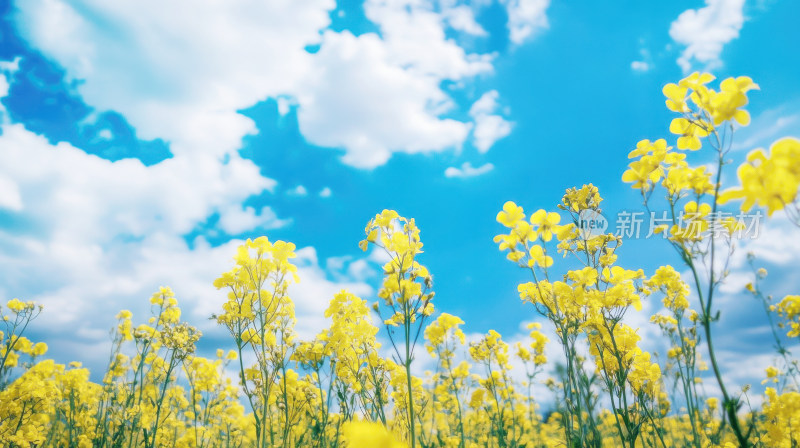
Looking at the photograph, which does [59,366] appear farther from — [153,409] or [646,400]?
[646,400]

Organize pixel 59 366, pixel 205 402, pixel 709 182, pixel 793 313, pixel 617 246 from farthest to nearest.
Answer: pixel 59 366, pixel 205 402, pixel 793 313, pixel 617 246, pixel 709 182

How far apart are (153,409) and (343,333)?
407 centimetres

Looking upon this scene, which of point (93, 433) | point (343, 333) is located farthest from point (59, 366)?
point (343, 333)

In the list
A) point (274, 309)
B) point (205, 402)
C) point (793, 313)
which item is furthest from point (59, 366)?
point (793, 313)

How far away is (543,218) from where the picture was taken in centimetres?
358

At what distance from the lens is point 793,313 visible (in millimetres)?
4176

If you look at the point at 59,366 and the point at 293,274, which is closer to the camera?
the point at 293,274

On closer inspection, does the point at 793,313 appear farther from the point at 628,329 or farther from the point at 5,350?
the point at 5,350

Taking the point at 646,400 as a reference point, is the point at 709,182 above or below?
above

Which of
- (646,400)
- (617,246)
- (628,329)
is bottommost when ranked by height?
(646,400)

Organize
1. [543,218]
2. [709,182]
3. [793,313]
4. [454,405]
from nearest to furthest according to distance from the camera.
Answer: [709,182], [543,218], [793,313], [454,405]

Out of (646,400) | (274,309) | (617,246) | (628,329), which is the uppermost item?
(617,246)

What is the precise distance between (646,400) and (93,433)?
742 cm

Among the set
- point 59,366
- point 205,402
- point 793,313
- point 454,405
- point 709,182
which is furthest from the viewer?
point 454,405
